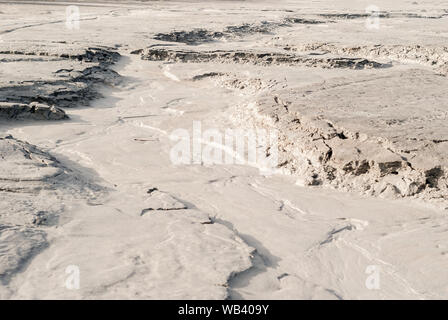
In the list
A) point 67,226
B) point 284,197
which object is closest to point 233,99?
point 284,197

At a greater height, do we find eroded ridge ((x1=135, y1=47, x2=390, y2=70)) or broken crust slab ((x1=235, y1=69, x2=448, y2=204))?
eroded ridge ((x1=135, y1=47, x2=390, y2=70))
